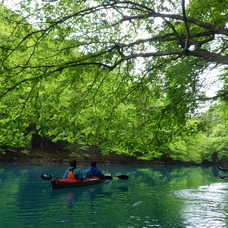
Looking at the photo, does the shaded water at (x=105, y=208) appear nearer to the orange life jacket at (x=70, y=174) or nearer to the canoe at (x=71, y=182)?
the canoe at (x=71, y=182)

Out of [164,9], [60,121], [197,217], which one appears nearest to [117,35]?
[164,9]

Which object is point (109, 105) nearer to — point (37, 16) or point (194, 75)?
point (194, 75)

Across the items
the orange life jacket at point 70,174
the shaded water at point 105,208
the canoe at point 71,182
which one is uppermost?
the orange life jacket at point 70,174

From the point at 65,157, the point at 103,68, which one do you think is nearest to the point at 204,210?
the point at 103,68

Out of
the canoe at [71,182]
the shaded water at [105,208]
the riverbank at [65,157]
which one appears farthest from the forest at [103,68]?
the riverbank at [65,157]

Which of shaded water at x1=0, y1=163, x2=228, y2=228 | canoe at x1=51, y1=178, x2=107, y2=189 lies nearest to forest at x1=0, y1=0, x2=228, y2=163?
shaded water at x1=0, y1=163, x2=228, y2=228

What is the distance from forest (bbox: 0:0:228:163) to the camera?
4938 mm

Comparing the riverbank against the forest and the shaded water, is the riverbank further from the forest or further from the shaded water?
the forest

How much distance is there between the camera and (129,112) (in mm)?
8156

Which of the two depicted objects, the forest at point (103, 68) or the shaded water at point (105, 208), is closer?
the forest at point (103, 68)

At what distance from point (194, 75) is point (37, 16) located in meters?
4.55

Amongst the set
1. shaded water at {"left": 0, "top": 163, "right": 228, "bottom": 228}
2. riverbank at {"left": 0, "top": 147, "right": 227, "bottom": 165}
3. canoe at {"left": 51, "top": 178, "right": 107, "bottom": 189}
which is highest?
riverbank at {"left": 0, "top": 147, "right": 227, "bottom": 165}

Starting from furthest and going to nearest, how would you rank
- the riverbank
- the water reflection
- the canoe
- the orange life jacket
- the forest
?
the riverbank, the orange life jacket, the canoe, the water reflection, the forest

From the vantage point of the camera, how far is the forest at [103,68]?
4938 mm
